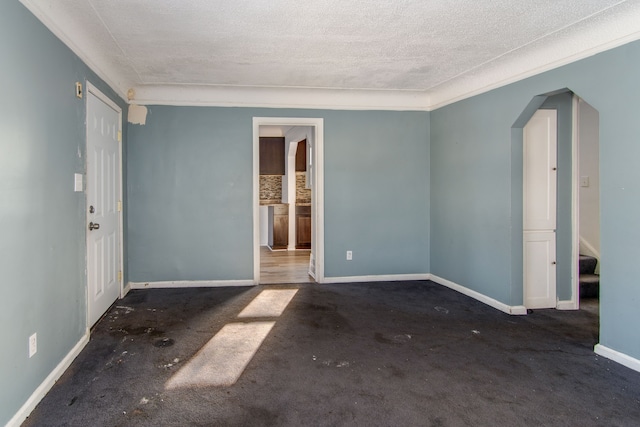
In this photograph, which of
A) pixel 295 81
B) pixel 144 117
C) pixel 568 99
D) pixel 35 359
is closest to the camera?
pixel 35 359

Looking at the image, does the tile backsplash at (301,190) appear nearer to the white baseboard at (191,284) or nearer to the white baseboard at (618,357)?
the white baseboard at (191,284)

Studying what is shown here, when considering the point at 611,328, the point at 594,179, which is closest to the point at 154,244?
the point at 611,328

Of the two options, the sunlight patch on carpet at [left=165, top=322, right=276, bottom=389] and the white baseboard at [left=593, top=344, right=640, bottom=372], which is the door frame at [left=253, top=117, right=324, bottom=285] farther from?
the white baseboard at [left=593, top=344, right=640, bottom=372]

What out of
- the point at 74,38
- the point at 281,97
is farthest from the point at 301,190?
the point at 74,38

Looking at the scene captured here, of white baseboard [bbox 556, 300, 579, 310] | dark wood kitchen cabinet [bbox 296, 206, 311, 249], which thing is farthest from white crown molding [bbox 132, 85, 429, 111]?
dark wood kitchen cabinet [bbox 296, 206, 311, 249]

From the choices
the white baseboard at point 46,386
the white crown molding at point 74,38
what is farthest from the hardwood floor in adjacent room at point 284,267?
the white crown molding at point 74,38

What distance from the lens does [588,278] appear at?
4.31 m

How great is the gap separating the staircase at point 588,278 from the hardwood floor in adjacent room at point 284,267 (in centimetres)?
296

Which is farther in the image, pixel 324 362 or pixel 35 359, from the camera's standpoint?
pixel 324 362

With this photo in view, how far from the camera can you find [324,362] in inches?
106

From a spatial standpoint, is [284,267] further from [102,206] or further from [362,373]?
[362,373]

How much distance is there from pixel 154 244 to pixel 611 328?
4335mm

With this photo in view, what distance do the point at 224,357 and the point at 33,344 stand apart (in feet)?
3.62

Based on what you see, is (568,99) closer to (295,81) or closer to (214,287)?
(295,81)
